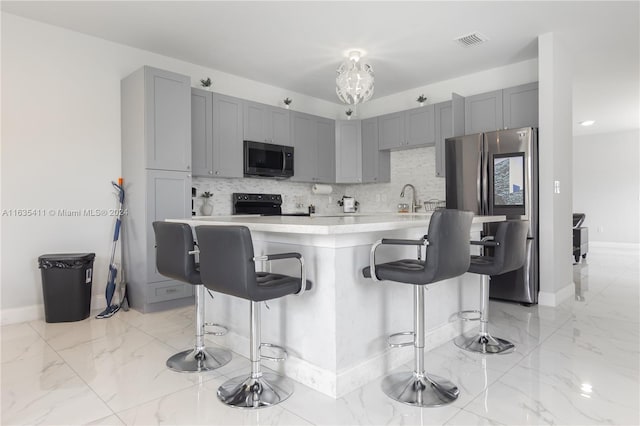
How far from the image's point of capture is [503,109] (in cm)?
468

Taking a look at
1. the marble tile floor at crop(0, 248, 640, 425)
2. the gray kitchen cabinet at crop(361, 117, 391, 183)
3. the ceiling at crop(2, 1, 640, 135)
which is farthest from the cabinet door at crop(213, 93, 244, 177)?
the gray kitchen cabinet at crop(361, 117, 391, 183)

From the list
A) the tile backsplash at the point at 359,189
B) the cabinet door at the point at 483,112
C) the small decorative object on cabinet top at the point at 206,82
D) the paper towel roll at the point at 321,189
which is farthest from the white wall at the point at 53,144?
the cabinet door at the point at 483,112

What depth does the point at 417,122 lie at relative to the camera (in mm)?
5594

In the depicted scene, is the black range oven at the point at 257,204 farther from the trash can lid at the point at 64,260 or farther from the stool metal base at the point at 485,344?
the stool metal base at the point at 485,344

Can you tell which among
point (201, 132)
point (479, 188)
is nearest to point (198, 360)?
point (201, 132)

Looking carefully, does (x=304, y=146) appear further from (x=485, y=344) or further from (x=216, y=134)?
(x=485, y=344)

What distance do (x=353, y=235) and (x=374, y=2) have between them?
2405 mm

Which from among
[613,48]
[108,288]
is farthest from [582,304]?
[108,288]

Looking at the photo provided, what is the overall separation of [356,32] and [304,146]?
2137 millimetres

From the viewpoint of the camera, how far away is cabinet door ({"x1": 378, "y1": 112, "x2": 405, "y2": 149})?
581 cm

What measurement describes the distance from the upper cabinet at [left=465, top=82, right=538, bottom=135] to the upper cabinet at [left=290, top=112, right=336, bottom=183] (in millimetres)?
2142

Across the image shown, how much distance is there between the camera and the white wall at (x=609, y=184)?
888 cm

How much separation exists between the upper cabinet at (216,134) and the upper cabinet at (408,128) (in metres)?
2.28

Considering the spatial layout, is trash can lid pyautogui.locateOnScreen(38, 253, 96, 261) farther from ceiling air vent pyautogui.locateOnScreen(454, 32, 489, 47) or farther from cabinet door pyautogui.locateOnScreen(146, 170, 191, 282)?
ceiling air vent pyautogui.locateOnScreen(454, 32, 489, 47)
